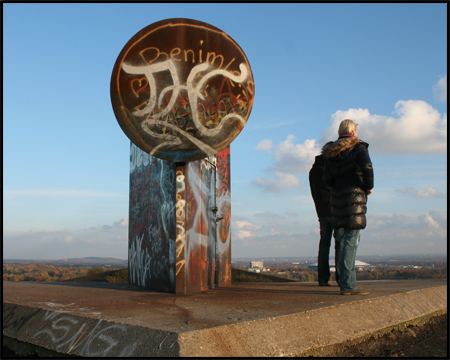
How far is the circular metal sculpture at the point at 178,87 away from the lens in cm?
439

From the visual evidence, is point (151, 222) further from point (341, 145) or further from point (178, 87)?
point (341, 145)

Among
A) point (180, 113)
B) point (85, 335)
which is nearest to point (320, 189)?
point (180, 113)

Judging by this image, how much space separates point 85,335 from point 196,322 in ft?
2.57

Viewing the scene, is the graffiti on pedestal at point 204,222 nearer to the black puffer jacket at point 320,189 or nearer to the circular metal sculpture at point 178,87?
the circular metal sculpture at point 178,87

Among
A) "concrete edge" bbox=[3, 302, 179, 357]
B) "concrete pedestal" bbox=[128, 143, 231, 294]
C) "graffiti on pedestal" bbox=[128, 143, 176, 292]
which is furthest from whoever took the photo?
"graffiti on pedestal" bbox=[128, 143, 176, 292]

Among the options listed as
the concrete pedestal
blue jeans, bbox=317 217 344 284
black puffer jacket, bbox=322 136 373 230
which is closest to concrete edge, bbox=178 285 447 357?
black puffer jacket, bbox=322 136 373 230

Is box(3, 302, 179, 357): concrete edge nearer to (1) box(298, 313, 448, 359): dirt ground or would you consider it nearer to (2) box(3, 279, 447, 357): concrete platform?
(2) box(3, 279, 447, 357): concrete platform

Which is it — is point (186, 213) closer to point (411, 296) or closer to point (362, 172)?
point (362, 172)

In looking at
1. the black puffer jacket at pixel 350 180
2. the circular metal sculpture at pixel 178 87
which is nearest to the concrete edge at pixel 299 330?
the black puffer jacket at pixel 350 180

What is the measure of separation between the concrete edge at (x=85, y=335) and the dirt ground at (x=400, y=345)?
98 centimetres

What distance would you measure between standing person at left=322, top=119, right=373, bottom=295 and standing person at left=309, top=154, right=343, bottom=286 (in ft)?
4.02

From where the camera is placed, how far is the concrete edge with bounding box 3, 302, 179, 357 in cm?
236

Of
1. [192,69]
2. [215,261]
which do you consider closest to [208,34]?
[192,69]

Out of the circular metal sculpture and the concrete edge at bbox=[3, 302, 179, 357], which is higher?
the circular metal sculpture
